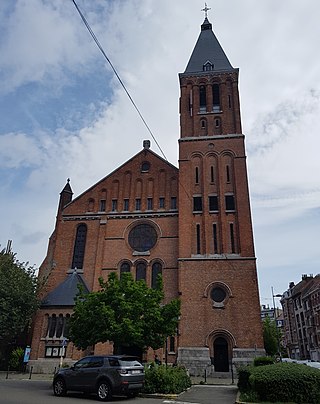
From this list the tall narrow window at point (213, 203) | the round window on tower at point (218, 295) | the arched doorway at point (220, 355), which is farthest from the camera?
the tall narrow window at point (213, 203)

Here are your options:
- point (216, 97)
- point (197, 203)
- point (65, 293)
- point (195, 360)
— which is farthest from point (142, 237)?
point (216, 97)

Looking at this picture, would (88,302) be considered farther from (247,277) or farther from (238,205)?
(238,205)

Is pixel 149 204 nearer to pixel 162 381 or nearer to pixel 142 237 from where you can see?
pixel 142 237

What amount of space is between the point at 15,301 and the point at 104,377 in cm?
1581

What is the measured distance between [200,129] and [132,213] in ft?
33.2

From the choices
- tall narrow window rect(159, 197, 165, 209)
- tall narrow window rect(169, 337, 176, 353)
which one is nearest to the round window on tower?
tall narrow window rect(169, 337, 176, 353)

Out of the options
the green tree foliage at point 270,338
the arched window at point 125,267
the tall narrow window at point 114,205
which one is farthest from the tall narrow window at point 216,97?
the green tree foliage at point 270,338

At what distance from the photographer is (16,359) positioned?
1054 inches

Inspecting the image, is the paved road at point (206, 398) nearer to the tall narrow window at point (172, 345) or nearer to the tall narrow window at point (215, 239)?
the tall narrow window at point (172, 345)

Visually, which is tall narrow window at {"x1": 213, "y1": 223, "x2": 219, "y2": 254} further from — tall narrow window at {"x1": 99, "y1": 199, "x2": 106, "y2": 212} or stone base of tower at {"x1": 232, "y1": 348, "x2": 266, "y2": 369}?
tall narrow window at {"x1": 99, "y1": 199, "x2": 106, "y2": 212}

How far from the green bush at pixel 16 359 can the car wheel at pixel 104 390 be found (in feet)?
55.4

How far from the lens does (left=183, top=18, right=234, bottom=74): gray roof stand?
3675 cm

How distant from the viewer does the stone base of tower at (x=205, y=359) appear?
24.9 meters

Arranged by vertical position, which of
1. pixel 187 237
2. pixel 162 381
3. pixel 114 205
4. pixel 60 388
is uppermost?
pixel 114 205
